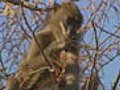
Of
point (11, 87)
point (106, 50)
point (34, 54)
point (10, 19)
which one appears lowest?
point (11, 87)

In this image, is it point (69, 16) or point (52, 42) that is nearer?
point (52, 42)

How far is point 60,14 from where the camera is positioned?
16.2ft

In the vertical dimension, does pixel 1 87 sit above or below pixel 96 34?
below

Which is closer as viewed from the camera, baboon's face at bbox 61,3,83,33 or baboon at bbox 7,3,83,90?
baboon at bbox 7,3,83,90

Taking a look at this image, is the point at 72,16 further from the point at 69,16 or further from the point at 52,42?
the point at 52,42

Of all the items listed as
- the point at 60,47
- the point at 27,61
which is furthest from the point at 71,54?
the point at 27,61

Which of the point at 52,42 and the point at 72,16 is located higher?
the point at 72,16

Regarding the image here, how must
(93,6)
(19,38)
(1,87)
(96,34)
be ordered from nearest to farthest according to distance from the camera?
(96,34), (93,6), (19,38), (1,87)

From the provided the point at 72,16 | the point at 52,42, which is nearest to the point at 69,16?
the point at 72,16

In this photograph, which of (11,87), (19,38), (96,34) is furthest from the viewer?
(11,87)

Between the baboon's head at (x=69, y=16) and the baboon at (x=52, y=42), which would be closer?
the baboon at (x=52, y=42)

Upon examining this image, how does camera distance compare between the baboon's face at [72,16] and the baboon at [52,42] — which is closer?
the baboon at [52,42]

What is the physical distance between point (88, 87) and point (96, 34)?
0.52 m

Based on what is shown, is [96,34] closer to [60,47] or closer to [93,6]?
[93,6]
